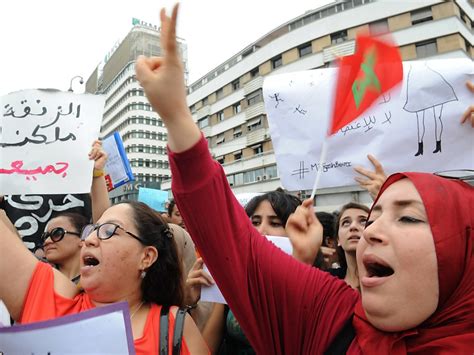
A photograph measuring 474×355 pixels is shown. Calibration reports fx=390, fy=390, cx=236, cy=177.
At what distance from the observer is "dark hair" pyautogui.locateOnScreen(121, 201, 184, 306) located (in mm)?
1827

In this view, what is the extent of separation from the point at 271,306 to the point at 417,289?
420 mm

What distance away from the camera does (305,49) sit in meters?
26.6

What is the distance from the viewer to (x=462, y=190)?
3.95ft

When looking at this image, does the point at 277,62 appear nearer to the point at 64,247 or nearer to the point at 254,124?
the point at 254,124

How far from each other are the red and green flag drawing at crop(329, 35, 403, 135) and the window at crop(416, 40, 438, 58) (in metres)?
22.9

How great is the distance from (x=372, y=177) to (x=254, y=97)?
2863cm

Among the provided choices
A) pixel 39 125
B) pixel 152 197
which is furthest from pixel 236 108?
pixel 39 125

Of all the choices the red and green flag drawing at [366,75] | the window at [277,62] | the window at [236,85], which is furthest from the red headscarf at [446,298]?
the window at [236,85]

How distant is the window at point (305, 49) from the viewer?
2628cm

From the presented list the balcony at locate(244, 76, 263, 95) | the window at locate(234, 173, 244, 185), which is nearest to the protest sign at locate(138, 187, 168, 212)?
the window at locate(234, 173, 244, 185)

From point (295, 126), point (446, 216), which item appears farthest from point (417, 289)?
point (295, 126)

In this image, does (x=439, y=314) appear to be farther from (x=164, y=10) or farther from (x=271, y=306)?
(x=164, y=10)

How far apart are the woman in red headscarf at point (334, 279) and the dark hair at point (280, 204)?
119 centimetres

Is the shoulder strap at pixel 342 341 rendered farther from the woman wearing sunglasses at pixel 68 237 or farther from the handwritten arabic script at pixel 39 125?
the handwritten arabic script at pixel 39 125
